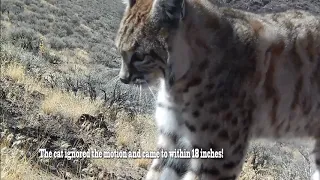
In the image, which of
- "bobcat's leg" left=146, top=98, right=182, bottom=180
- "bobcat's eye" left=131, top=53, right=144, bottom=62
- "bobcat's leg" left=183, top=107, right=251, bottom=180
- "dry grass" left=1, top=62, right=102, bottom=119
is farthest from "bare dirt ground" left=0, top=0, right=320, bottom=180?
"bobcat's leg" left=183, top=107, right=251, bottom=180

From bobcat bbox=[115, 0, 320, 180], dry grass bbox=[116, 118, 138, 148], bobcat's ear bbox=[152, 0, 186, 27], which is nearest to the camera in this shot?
bobcat's ear bbox=[152, 0, 186, 27]

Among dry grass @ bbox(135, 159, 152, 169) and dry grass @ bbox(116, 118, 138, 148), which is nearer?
dry grass @ bbox(135, 159, 152, 169)

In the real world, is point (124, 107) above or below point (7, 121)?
below

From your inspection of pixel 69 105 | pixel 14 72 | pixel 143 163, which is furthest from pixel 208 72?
pixel 14 72

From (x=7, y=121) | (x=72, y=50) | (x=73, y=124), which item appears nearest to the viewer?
(x=7, y=121)

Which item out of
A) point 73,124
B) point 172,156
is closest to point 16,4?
point 73,124

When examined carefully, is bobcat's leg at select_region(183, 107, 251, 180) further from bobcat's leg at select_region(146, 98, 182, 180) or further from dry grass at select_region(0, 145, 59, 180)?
dry grass at select_region(0, 145, 59, 180)

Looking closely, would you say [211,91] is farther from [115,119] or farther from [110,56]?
[110,56]
